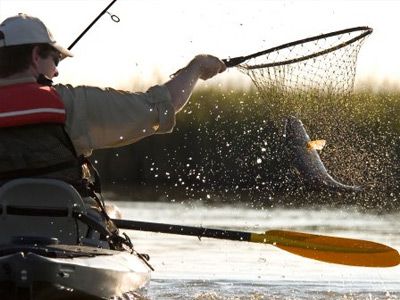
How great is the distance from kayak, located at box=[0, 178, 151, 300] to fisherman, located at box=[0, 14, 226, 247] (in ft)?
0.45

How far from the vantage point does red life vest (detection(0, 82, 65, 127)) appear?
25.3 ft

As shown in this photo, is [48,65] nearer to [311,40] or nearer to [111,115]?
[111,115]

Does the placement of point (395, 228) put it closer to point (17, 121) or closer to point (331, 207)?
point (331, 207)

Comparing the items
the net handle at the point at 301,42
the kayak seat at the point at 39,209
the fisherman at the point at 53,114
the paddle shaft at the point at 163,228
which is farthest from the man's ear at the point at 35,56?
the net handle at the point at 301,42

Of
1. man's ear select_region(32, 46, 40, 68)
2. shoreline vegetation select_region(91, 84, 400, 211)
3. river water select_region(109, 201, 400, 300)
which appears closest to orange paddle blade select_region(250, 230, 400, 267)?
river water select_region(109, 201, 400, 300)

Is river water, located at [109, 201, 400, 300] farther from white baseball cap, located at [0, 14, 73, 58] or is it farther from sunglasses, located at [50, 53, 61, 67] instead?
white baseball cap, located at [0, 14, 73, 58]

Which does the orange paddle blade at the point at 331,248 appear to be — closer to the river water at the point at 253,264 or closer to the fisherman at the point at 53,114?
the river water at the point at 253,264

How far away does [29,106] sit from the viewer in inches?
305

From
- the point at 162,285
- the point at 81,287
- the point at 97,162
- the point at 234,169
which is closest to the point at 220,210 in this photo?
the point at 234,169

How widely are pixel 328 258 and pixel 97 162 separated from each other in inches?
668

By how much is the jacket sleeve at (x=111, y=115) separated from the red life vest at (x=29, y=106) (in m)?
0.14

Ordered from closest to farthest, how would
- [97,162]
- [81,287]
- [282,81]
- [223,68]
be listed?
[81,287] → [223,68] → [282,81] → [97,162]

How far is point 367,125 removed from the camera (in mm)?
20422

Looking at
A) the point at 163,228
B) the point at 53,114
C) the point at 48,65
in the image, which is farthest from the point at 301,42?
the point at 53,114
